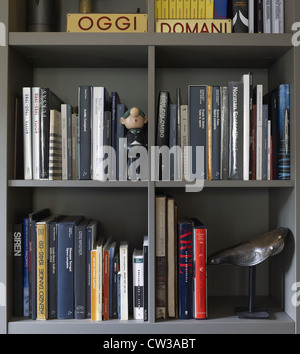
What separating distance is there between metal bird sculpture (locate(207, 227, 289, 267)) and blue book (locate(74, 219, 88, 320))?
387mm

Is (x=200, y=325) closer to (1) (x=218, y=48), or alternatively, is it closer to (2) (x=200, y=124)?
(2) (x=200, y=124)

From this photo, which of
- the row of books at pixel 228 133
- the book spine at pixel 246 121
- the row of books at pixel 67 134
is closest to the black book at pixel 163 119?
the row of books at pixel 228 133

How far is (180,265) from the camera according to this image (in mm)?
1236

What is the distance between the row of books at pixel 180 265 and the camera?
1.23 m

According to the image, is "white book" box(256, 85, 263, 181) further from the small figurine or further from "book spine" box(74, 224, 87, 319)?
"book spine" box(74, 224, 87, 319)

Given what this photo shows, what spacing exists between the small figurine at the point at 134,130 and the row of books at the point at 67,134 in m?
0.02

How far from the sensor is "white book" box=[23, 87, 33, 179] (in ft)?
4.07

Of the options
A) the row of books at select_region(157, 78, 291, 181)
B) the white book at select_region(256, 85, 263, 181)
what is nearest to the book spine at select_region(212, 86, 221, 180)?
the row of books at select_region(157, 78, 291, 181)

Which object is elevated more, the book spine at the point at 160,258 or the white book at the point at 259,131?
the white book at the point at 259,131

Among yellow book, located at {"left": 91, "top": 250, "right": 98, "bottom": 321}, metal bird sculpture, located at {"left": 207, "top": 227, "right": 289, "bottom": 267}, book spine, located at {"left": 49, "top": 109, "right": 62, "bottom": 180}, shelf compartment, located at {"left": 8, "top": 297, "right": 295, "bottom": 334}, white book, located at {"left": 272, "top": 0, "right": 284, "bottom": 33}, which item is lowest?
shelf compartment, located at {"left": 8, "top": 297, "right": 295, "bottom": 334}

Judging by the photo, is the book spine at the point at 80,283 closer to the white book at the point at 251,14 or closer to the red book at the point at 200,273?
the red book at the point at 200,273

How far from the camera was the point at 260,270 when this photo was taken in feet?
4.87

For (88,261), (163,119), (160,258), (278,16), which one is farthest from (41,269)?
(278,16)

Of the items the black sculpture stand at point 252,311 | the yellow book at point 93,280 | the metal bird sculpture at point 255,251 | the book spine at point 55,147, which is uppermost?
the book spine at point 55,147
